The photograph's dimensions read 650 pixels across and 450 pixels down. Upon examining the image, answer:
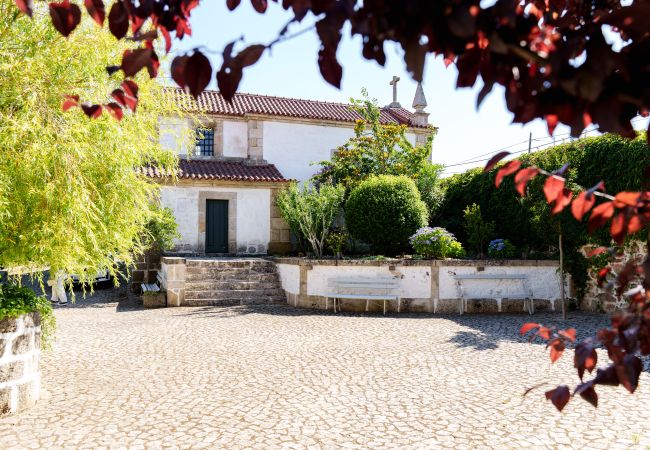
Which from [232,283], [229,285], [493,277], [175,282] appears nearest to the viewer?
[493,277]

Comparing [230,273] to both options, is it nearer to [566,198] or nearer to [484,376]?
[484,376]

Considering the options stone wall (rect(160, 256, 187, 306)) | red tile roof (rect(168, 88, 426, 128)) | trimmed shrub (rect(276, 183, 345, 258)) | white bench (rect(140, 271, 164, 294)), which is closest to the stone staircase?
stone wall (rect(160, 256, 187, 306))

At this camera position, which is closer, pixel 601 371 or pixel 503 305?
pixel 601 371

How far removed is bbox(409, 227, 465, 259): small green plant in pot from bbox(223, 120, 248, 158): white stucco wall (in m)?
→ 9.25

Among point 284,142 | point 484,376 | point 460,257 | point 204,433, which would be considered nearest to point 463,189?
point 460,257

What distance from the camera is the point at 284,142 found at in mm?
18672

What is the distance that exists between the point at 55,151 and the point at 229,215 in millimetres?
12710

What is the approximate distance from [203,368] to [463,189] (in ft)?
36.4

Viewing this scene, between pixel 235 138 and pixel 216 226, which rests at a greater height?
pixel 235 138

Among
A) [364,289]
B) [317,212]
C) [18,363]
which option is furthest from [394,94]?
[18,363]

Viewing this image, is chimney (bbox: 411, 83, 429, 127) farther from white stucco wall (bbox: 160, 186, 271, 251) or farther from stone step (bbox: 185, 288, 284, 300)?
stone step (bbox: 185, 288, 284, 300)

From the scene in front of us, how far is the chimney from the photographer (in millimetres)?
20328

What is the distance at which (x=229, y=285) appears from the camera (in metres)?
12.6

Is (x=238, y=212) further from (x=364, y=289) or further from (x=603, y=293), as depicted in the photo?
(x=603, y=293)
